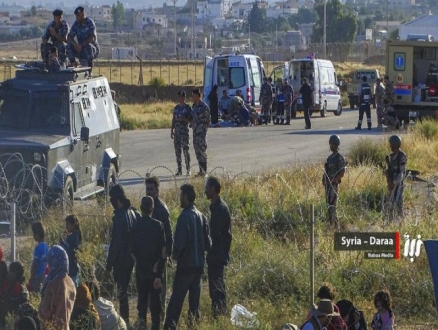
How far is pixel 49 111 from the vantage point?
51.3 feet

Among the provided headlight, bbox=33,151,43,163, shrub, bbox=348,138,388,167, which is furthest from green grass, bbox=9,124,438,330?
shrub, bbox=348,138,388,167

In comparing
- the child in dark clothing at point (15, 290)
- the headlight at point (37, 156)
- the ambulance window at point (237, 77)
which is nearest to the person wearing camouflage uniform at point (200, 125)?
the headlight at point (37, 156)

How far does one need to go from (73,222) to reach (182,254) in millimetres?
1225

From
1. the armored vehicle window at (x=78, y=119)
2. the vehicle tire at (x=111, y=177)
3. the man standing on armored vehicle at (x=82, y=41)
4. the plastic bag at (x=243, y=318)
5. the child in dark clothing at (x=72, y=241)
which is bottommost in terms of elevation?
the plastic bag at (x=243, y=318)

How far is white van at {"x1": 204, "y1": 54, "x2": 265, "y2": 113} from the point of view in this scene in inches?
1406

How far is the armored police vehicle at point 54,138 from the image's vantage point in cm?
1448

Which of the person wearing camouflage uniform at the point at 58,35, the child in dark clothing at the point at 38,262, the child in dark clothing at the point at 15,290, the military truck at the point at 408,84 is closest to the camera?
the child in dark clothing at the point at 15,290

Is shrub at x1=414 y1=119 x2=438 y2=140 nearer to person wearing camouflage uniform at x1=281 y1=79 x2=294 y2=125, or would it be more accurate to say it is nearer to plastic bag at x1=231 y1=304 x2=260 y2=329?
person wearing camouflage uniform at x1=281 y1=79 x2=294 y2=125

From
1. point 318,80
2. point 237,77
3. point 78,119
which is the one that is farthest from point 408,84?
point 78,119

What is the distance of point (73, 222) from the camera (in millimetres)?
10430

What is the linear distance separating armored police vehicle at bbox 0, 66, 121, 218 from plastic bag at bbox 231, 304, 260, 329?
3.93 meters

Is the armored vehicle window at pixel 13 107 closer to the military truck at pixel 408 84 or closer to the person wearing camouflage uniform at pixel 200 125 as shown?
the person wearing camouflage uniform at pixel 200 125

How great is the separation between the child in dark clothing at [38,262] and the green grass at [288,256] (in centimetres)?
62

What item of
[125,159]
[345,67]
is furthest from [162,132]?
[345,67]
